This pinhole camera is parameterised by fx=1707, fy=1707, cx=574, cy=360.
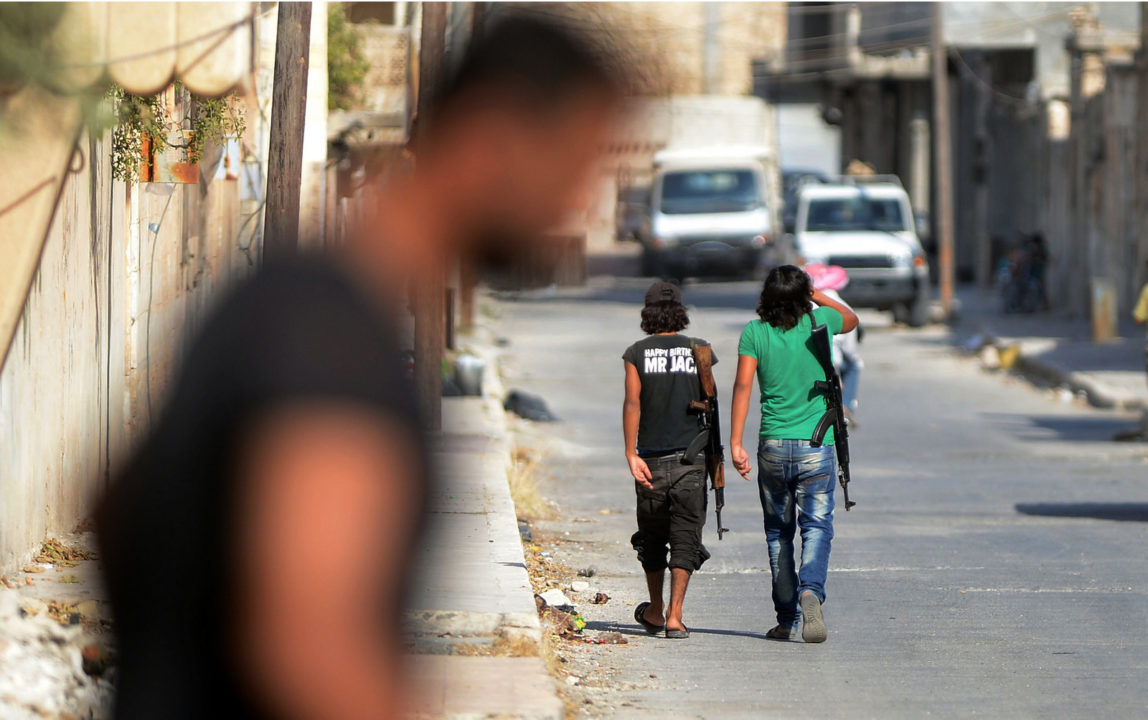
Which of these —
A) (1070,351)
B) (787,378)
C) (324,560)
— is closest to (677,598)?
(787,378)

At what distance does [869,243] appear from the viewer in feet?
86.8

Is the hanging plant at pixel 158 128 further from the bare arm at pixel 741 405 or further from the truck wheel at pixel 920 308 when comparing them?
the truck wheel at pixel 920 308

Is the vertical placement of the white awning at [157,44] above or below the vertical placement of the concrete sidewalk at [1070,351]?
above

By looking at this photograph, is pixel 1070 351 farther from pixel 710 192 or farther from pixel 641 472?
pixel 641 472

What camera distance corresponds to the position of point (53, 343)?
A: 7469mm

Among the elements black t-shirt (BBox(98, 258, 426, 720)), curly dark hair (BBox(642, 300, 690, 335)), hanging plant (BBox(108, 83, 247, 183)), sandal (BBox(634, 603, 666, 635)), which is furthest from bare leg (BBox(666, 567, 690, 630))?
black t-shirt (BBox(98, 258, 426, 720))

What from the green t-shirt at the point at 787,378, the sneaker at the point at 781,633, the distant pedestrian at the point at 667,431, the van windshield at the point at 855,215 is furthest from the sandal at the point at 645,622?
the van windshield at the point at 855,215

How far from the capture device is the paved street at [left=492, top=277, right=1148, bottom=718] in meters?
6.16

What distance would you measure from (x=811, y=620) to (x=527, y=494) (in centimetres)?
412

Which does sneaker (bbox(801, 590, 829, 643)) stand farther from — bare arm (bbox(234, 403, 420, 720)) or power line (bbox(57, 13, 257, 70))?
bare arm (bbox(234, 403, 420, 720))

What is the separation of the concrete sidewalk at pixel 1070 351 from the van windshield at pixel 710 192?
591cm

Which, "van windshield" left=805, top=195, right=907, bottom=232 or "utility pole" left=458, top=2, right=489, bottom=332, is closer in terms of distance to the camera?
"utility pole" left=458, top=2, right=489, bottom=332

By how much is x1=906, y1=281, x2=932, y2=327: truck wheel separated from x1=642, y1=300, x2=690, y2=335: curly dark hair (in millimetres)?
20066

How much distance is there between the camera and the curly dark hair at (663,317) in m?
6.98
